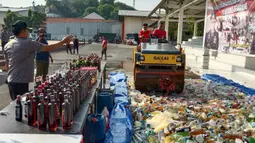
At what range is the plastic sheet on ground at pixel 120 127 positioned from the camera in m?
4.39

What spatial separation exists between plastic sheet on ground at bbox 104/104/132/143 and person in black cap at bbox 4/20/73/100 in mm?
1601

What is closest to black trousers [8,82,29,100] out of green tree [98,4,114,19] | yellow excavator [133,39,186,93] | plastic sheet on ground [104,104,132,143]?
plastic sheet on ground [104,104,132,143]

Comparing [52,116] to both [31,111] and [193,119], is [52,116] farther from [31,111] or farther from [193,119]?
[193,119]

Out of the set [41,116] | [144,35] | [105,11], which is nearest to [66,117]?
[41,116]

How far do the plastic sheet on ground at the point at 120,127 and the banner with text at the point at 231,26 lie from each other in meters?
8.43

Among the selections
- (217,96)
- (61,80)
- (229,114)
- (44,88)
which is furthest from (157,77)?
(44,88)

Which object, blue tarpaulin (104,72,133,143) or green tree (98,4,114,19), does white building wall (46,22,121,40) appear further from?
Answer: green tree (98,4,114,19)

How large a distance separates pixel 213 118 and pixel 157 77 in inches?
111

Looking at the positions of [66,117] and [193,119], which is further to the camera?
[193,119]

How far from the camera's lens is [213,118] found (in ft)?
18.0

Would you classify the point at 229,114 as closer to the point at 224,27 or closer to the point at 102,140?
the point at 102,140

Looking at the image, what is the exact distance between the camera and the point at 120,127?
4.78 m

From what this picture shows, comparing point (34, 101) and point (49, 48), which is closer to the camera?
Result: point (34, 101)

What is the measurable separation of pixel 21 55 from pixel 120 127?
2072 millimetres
